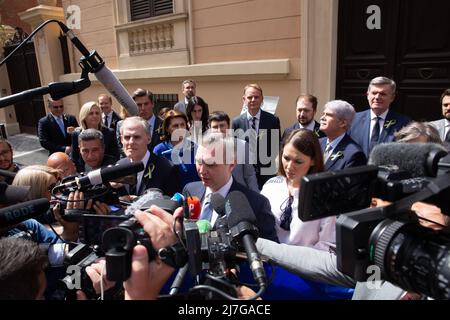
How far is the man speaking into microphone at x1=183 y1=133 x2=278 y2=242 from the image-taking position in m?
2.03

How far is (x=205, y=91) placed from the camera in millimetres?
6668

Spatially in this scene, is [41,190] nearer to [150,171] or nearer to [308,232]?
[150,171]

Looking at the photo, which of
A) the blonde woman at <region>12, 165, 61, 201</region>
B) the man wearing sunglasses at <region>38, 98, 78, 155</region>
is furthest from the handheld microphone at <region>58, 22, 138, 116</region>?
the man wearing sunglasses at <region>38, 98, 78, 155</region>

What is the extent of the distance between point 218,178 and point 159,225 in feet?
3.85

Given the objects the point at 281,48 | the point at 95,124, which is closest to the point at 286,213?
the point at 95,124

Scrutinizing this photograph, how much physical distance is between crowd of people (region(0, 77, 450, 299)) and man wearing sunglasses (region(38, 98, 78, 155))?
3.81 ft

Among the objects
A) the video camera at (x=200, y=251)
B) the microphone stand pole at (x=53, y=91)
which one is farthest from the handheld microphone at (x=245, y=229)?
the microphone stand pole at (x=53, y=91)

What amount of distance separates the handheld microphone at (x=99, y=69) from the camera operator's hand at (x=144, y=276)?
0.72m

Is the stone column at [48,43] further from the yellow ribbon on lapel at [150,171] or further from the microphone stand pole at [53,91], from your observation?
the microphone stand pole at [53,91]

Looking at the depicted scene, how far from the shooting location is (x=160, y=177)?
2703 mm

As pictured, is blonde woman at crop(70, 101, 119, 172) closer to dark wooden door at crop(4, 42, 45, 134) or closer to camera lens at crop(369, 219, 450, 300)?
camera lens at crop(369, 219, 450, 300)

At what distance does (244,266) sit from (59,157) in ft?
6.53
